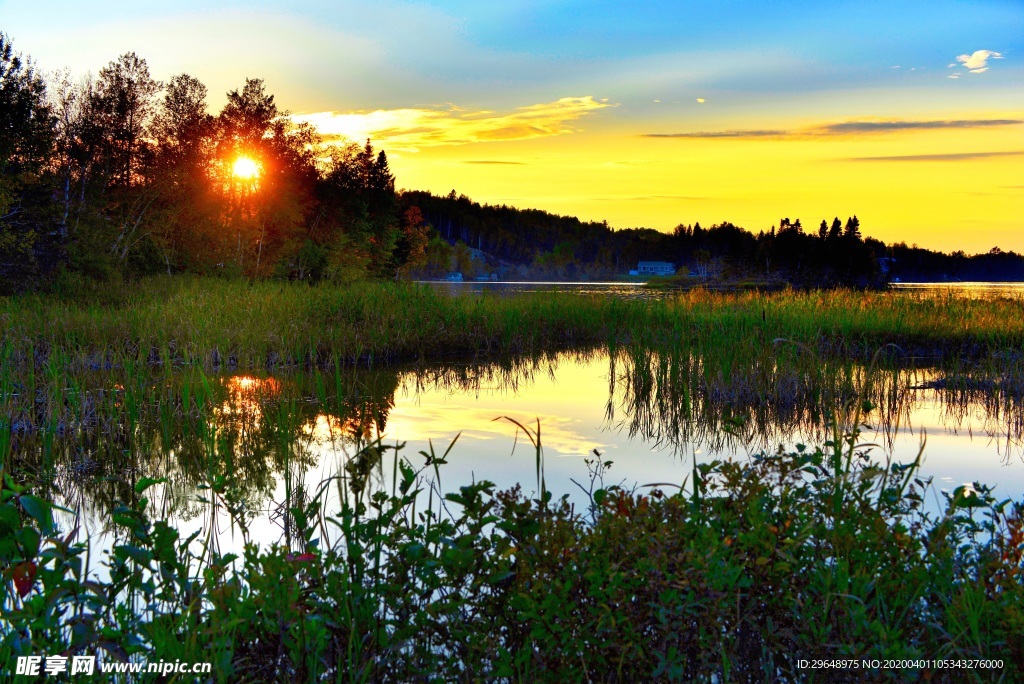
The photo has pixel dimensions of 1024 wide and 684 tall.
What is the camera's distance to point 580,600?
301 centimetres

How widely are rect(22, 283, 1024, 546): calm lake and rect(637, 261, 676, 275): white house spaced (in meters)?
163

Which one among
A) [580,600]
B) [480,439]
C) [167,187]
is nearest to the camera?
[580,600]

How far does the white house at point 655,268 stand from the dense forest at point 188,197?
100422 millimetres

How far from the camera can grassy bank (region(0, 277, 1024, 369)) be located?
1312 centimetres

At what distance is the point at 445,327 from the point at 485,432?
8.32 meters

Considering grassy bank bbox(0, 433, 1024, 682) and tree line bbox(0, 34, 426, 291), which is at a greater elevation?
tree line bbox(0, 34, 426, 291)

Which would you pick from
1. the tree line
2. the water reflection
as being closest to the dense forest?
the tree line

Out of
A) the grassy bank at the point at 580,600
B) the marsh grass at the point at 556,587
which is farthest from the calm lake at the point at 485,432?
the grassy bank at the point at 580,600

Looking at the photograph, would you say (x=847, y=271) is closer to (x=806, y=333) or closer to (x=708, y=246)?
(x=806, y=333)

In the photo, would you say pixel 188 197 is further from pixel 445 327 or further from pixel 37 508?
pixel 37 508

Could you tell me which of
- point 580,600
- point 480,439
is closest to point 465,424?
point 480,439

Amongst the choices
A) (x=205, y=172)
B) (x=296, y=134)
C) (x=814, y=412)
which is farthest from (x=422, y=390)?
(x=296, y=134)

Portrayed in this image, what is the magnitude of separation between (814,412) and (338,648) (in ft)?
27.5

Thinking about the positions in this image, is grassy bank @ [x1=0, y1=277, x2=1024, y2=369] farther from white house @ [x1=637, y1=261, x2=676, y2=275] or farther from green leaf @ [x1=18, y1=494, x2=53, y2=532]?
white house @ [x1=637, y1=261, x2=676, y2=275]
